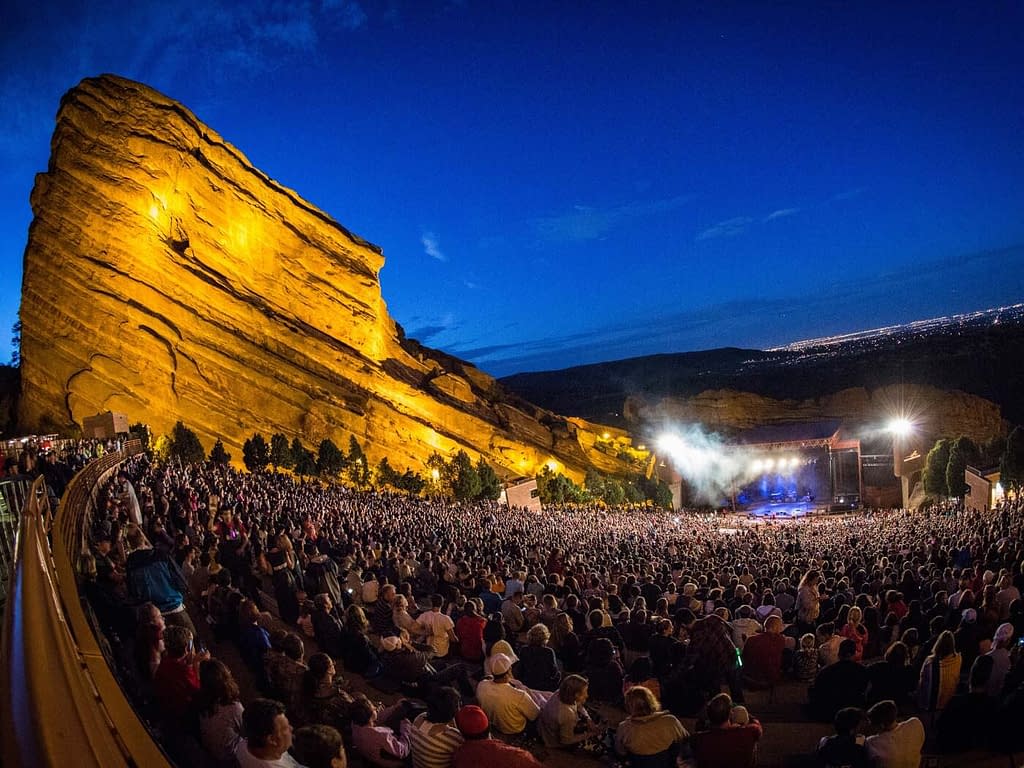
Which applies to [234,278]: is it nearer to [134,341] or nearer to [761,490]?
[134,341]

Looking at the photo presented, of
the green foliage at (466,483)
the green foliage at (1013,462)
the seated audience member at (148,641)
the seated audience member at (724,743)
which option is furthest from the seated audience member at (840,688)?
the green foliage at (466,483)

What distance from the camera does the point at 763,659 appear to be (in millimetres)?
7035

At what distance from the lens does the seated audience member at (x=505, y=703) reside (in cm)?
521

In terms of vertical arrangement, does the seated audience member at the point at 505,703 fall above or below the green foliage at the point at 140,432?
below

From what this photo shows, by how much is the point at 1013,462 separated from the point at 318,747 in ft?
118

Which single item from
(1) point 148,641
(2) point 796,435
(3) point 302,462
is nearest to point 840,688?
(1) point 148,641

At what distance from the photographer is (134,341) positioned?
4319cm

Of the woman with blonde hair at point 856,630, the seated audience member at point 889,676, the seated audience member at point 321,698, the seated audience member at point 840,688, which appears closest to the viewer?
the seated audience member at point 321,698

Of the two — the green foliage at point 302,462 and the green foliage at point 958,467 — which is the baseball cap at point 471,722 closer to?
the green foliage at point 302,462

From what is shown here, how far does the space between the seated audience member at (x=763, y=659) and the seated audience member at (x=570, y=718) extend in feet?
9.00

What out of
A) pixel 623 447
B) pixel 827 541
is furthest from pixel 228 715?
pixel 623 447

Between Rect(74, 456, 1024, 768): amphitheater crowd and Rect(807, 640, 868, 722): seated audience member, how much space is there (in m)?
0.02

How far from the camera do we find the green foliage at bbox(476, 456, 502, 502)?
153 ft

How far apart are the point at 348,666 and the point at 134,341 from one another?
1698 inches
